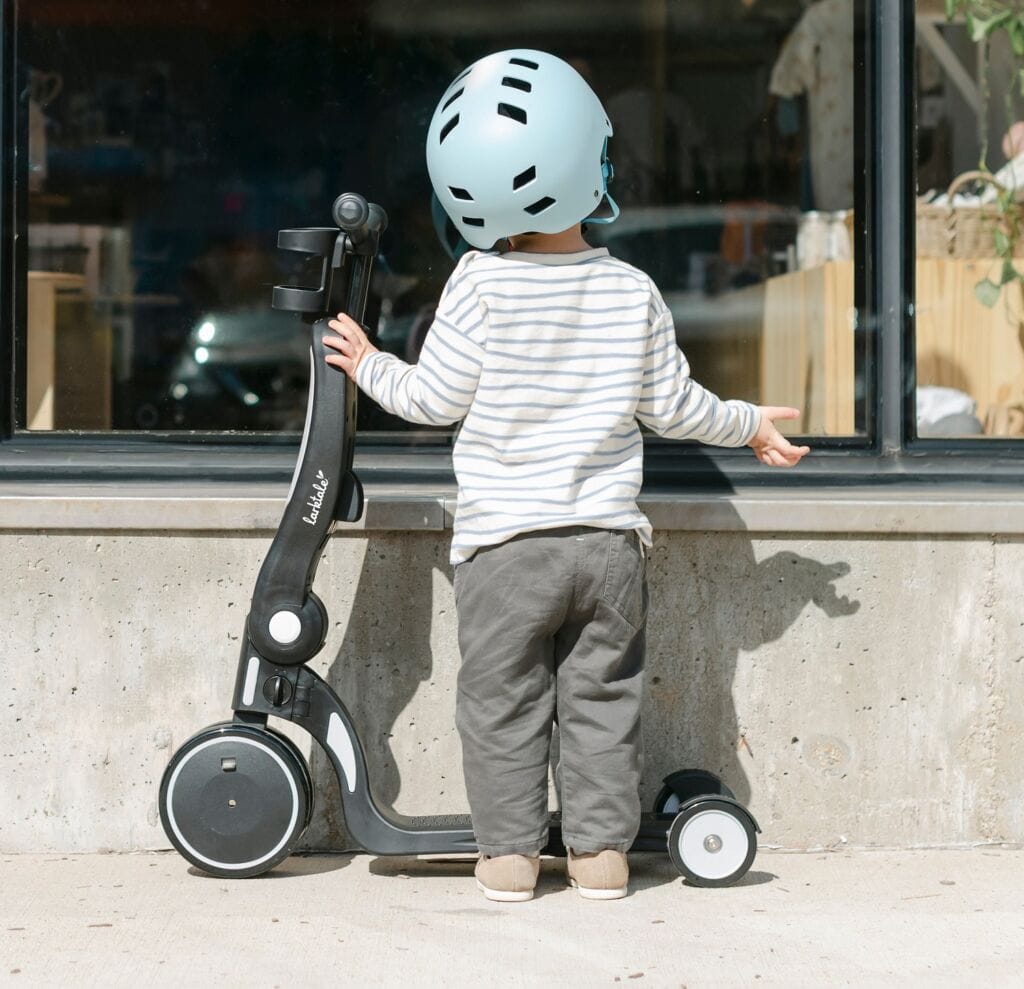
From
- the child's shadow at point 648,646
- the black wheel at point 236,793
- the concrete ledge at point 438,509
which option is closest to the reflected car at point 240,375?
the concrete ledge at point 438,509

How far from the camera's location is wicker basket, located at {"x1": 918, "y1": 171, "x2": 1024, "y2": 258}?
428 centimetres

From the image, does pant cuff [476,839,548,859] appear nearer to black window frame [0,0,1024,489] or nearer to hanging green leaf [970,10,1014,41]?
black window frame [0,0,1024,489]

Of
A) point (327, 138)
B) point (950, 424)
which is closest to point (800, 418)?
point (950, 424)

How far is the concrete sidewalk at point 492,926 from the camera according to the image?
119 inches

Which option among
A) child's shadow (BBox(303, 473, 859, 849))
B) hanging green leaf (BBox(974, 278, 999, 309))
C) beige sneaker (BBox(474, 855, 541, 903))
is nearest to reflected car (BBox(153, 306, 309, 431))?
child's shadow (BBox(303, 473, 859, 849))

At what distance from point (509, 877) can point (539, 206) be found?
4.84ft

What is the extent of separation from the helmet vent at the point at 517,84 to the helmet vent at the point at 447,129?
13 cm

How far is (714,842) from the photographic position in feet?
11.6

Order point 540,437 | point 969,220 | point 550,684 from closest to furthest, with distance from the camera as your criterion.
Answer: point 540,437
point 550,684
point 969,220

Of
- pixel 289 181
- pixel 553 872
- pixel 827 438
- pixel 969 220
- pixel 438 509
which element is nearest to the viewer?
pixel 553 872

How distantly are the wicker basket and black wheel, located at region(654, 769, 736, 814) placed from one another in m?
1.59

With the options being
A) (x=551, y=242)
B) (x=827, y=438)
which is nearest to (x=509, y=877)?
(x=551, y=242)

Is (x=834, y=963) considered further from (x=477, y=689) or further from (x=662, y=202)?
(x=662, y=202)

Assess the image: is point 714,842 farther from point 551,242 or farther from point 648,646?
point 551,242
